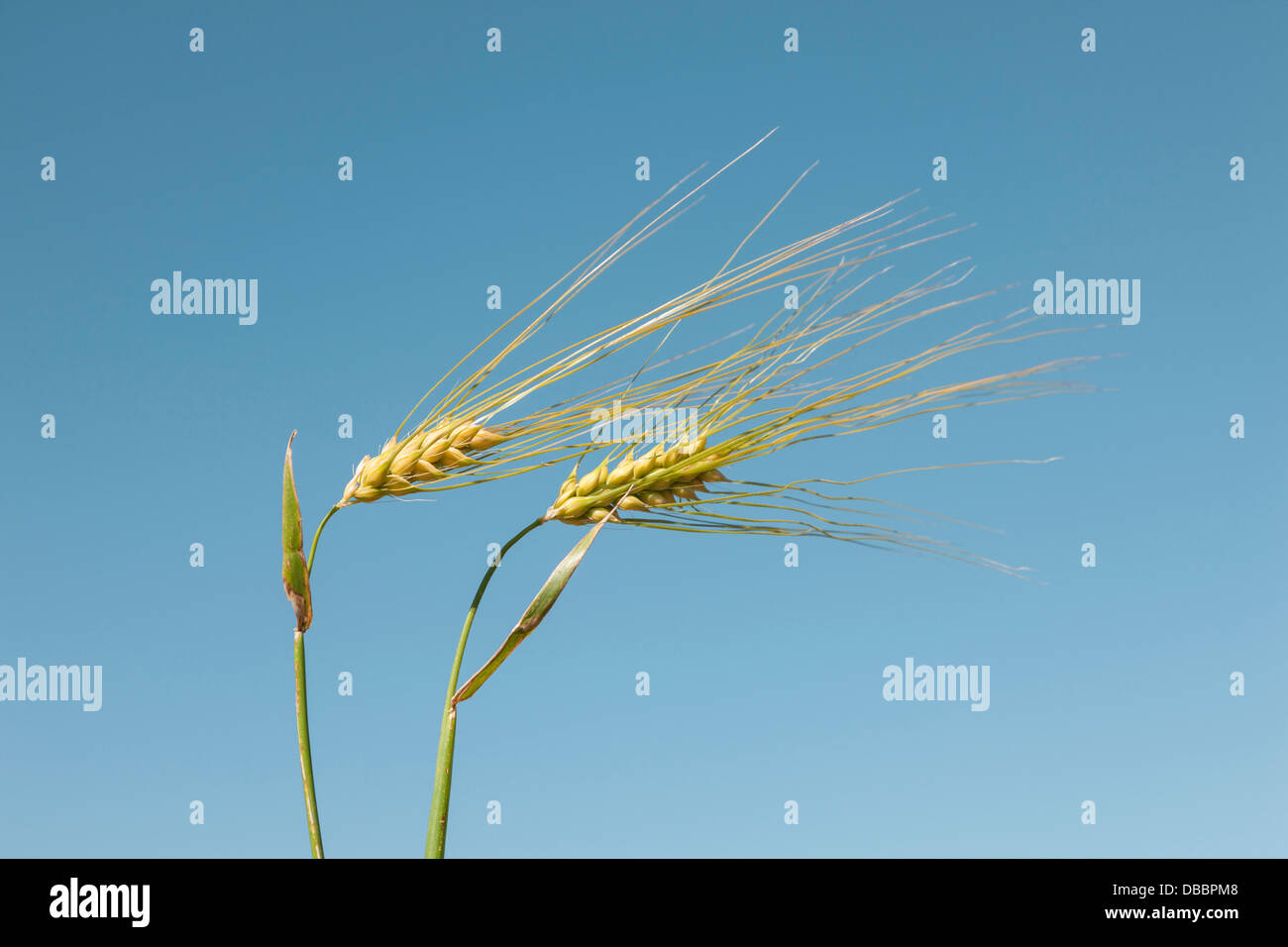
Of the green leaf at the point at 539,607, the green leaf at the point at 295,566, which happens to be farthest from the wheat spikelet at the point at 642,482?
the green leaf at the point at 295,566

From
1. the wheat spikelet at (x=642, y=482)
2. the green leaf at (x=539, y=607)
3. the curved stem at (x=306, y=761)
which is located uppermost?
the wheat spikelet at (x=642, y=482)

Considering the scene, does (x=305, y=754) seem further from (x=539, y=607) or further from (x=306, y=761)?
(x=539, y=607)

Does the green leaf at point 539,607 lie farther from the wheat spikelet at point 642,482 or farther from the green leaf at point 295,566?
the green leaf at point 295,566

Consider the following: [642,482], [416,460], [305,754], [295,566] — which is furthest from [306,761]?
[642,482]

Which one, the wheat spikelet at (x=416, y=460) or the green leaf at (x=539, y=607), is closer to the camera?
the green leaf at (x=539, y=607)
